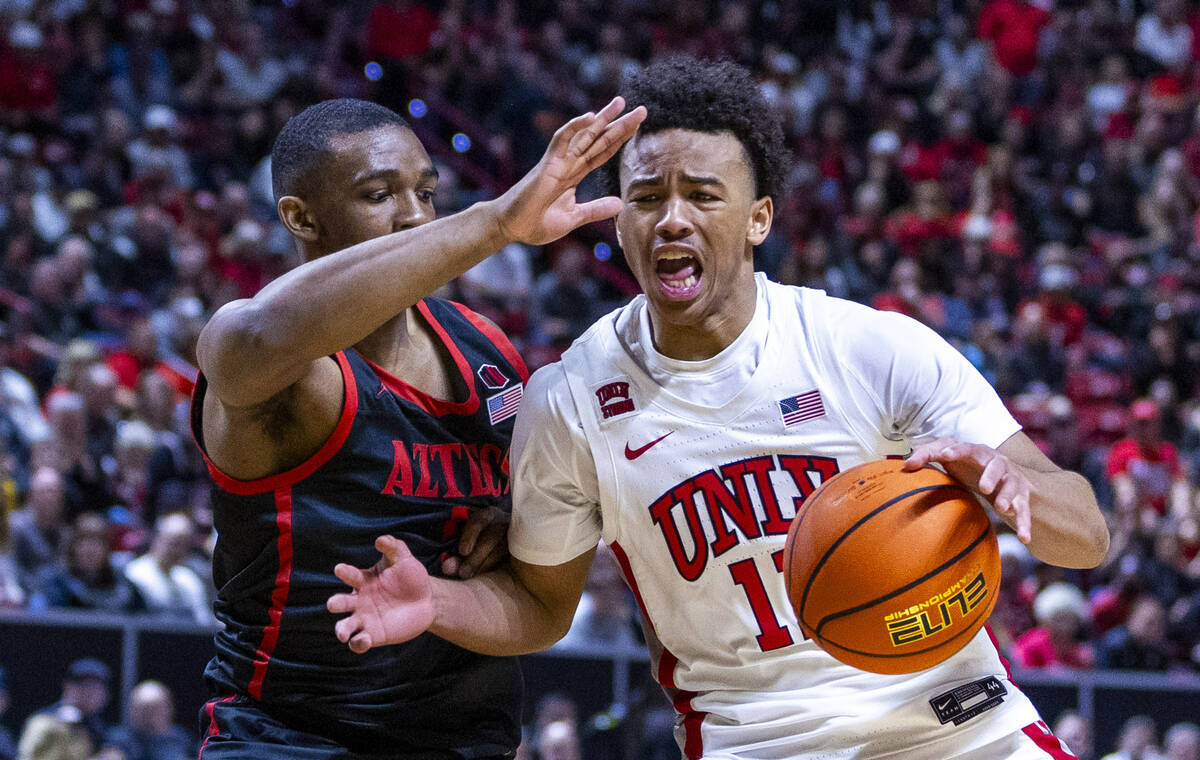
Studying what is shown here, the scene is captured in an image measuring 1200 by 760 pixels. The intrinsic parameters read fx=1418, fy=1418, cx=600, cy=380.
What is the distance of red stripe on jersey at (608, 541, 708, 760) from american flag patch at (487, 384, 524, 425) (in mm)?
438

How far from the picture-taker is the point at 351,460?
10.6 feet

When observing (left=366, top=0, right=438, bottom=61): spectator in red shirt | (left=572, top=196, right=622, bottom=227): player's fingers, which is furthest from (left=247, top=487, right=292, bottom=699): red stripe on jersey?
(left=366, top=0, right=438, bottom=61): spectator in red shirt

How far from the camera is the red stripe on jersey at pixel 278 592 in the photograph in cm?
320

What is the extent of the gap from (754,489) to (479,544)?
0.70 metres

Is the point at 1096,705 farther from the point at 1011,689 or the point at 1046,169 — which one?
the point at 1046,169

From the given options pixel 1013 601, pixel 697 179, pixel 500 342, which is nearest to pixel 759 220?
pixel 697 179

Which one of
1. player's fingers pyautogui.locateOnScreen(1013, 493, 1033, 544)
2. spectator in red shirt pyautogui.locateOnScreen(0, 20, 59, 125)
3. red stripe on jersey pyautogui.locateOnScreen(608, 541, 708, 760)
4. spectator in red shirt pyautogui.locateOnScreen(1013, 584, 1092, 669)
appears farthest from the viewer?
spectator in red shirt pyautogui.locateOnScreen(0, 20, 59, 125)

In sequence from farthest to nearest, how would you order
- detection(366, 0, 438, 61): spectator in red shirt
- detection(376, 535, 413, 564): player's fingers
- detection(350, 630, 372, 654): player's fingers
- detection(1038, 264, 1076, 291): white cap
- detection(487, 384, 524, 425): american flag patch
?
detection(366, 0, 438, 61): spectator in red shirt
detection(1038, 264, 1076, 291): white cap
detection(487, 384, 524, 425): american flag patch
detection(376, 535, 413, 564): player's fingers
detection(350, 630, 372, 654): player's fingers

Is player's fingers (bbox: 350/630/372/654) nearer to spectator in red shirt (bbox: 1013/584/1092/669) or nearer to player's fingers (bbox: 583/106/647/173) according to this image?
player's fingers (bbox: 583/106/647/173)

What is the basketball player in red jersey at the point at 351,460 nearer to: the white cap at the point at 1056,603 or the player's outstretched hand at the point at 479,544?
the player's outstretched hand at the point at 479,544

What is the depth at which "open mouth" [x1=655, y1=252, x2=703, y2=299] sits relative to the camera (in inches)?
127

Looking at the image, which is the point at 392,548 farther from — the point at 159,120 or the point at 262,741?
the point at 159,120

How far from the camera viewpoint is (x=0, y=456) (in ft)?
26.0

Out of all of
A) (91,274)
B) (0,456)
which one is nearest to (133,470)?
(0,456)
